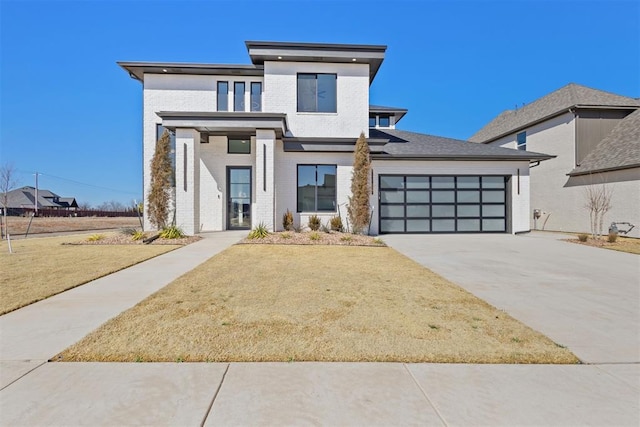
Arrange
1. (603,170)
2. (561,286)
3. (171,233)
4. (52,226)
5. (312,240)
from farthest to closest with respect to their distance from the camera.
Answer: (52,226) < (603,170) < (171,233) < (312,240) < (561,286)

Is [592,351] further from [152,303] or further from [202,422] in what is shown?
[152,303]

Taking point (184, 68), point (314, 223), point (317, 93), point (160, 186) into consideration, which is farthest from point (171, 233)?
point (317, 93)

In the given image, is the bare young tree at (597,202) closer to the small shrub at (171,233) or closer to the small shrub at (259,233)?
the small shrub at (259,233)

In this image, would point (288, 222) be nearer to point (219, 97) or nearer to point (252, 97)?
point (252, 97)

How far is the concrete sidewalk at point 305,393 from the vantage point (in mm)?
2102

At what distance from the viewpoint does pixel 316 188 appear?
44.5 feet

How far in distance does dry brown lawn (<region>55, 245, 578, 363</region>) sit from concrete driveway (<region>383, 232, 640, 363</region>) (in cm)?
42

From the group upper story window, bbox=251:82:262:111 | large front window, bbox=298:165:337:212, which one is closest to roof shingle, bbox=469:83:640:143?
large front window, bbox=298:165:337:212

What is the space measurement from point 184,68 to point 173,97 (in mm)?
1470

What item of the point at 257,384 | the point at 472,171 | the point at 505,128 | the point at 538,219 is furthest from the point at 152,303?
the point at 505,128

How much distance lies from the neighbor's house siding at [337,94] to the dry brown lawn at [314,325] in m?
9.08

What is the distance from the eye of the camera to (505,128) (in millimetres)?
21422

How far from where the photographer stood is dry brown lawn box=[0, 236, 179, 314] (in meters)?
4.85

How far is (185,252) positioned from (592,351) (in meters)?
8.96
